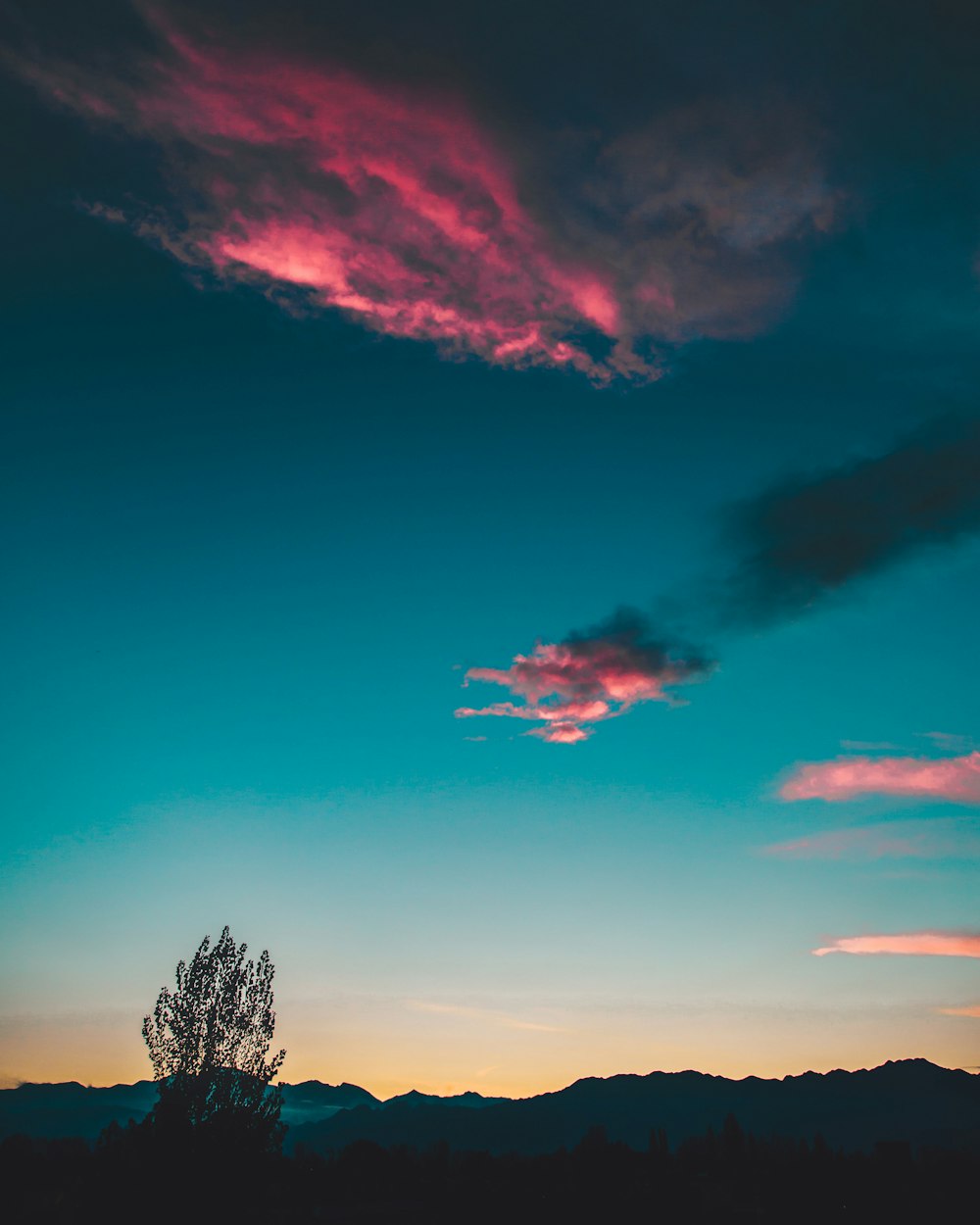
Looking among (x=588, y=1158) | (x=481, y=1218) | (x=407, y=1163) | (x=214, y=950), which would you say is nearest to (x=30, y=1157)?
(x=214, y=950)

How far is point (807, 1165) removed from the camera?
235ft

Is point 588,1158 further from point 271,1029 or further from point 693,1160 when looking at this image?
point 271,1029

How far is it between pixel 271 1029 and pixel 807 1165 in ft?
174

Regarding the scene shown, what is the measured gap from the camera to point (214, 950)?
46906mm

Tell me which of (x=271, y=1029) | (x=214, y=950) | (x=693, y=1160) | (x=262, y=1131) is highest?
(x=214, y=950)

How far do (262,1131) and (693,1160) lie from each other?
209 ft

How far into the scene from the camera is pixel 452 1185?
67.0m

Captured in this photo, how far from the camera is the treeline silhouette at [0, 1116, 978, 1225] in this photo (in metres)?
37.0

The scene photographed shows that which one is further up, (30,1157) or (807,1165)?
(30,1157)

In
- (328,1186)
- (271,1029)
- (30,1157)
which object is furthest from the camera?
(328,1186)

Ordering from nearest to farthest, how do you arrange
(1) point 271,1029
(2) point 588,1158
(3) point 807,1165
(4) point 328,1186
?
(1) point 271,1029
(4) point 328,1186
(3) point 807,1165
(2) point 588,1158

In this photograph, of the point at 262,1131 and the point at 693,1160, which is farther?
the point at 693,1160

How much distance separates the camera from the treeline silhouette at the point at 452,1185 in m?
37.0

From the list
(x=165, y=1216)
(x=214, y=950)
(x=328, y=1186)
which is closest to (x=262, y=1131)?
(x=165, y=1216)
